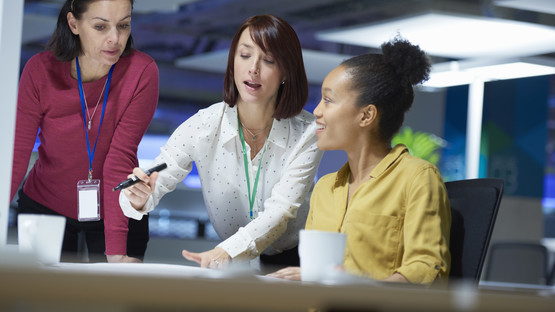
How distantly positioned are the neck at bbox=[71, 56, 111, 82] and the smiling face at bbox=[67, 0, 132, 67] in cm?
1

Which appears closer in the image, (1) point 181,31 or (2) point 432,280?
(2) point 432,280

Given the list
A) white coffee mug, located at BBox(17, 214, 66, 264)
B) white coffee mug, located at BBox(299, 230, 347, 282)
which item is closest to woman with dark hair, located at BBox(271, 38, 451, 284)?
white coffee mug, located at BBox(299, 230, 347, 282)

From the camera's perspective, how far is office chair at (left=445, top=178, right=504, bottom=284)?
1.61 metres

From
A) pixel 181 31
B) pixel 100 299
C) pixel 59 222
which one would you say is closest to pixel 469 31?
pixel 181 31

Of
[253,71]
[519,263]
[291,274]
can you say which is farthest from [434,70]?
[291,274]

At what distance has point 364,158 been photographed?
1907 mm

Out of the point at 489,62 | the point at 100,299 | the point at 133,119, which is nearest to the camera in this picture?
the point at 100,299

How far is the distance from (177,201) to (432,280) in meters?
7.51

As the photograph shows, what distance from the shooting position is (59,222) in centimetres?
122

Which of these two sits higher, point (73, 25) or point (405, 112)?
point (73, 25)

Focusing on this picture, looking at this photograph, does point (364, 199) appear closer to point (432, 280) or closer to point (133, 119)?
point (432, 280)

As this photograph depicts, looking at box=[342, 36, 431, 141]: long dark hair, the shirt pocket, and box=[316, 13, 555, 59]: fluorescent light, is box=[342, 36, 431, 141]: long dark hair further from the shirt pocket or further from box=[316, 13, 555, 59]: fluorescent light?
box=[316, 13, 555, 59]: fluorescent light

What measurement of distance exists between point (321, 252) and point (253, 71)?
3.29ft

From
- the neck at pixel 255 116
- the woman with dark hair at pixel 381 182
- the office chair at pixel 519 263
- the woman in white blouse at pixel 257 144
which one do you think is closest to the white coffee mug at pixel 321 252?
the woman with dark hair at pixel 381 182
